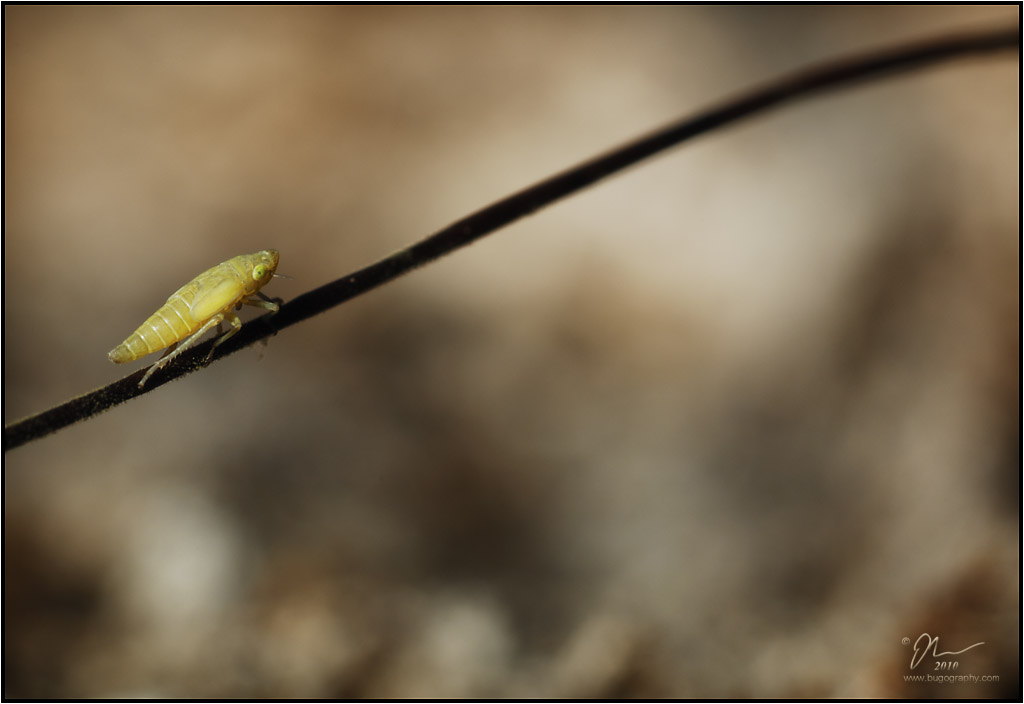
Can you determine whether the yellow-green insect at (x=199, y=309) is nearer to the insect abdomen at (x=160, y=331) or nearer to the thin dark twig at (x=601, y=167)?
the insect abdomen at (x=160, y=331)

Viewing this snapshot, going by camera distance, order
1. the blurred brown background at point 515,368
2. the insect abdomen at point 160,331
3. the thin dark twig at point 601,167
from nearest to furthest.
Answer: the thin dark twig at point 601,167 → the insect abdomen at point 160,331 → the blurred brown background at point 515,368

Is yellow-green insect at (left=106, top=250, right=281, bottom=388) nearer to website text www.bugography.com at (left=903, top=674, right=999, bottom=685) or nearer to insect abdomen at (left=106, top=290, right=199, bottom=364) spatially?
insect abdomen at (left=106, top=290, right=199, bottom=364)

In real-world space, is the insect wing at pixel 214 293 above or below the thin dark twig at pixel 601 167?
above

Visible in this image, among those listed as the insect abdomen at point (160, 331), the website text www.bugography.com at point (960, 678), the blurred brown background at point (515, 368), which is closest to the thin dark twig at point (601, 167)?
the insect abdomen at point (160, 331)

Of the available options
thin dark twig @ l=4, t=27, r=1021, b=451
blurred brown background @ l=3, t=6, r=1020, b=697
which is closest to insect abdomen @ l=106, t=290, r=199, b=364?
thin dark twig @ l=4, t=27, r=1021, b=451

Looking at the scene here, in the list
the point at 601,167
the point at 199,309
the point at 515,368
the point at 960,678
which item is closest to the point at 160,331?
the point at 199,309

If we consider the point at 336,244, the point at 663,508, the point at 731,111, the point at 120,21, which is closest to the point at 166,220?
the point at 336,244

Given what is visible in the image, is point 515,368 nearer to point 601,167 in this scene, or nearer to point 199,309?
point 199,309
